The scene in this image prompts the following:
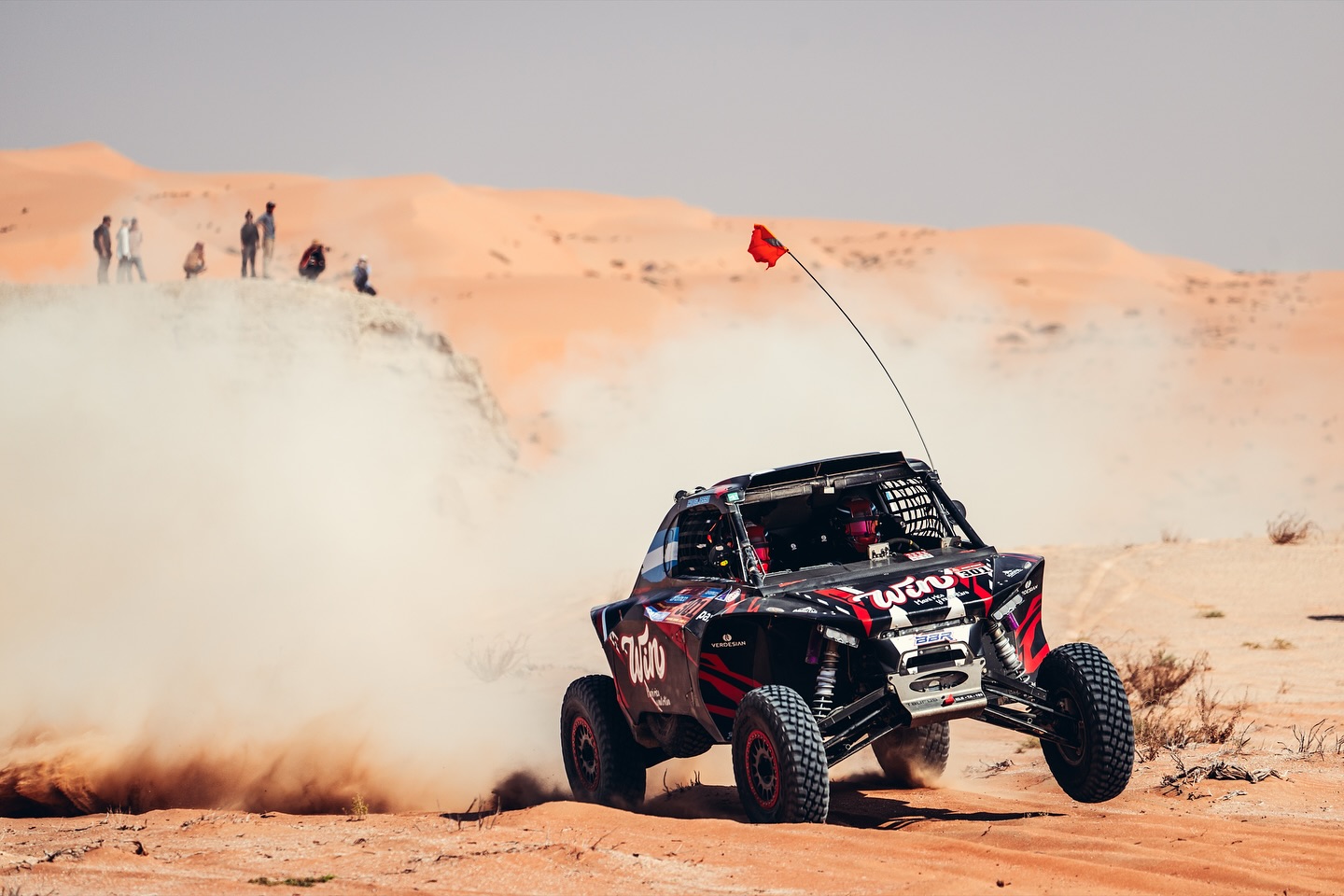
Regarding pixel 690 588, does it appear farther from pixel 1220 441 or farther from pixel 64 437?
pixel 1220 441

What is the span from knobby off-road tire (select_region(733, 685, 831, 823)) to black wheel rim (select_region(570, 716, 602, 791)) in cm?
198

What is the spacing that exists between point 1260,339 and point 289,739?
183ft

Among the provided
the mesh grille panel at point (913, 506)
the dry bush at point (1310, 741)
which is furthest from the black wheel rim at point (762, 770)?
the dry bush at point (1310, 741)

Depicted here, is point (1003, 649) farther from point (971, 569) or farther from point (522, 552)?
point (522, 552)

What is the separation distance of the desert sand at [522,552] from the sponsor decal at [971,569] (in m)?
1.30

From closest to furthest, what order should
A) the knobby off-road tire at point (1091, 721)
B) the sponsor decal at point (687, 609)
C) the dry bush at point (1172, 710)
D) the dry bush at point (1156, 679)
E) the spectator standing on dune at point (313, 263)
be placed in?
the knobby off-road tire at point (1091, 721) → the sponsor decal at point (687, 609) → the dry bush at point (1172, 710) → the dry bush at point (1156, 679) → the spectator standing on dune at point (313, 263)

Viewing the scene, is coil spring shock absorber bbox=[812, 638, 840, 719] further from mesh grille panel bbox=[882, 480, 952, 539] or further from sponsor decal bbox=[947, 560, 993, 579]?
mesh grille panel bbox=[882, 480, 952, 539]

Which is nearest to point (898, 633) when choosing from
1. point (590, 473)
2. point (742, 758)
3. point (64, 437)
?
point (742, 758)

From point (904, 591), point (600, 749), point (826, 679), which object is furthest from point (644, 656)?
point (904, 591)

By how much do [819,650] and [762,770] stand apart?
668 millimetres

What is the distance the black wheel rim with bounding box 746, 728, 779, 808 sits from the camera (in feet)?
24.6

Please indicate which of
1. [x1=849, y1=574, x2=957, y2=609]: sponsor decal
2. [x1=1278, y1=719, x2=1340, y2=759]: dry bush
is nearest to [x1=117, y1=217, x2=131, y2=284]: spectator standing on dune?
[x1=1278, y1=719, x2=1340, y2=759]: dry bush

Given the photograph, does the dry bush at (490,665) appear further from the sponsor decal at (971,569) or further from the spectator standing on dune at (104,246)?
the spectator standing on dune at (104,246)

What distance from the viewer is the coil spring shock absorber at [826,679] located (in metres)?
7.64
